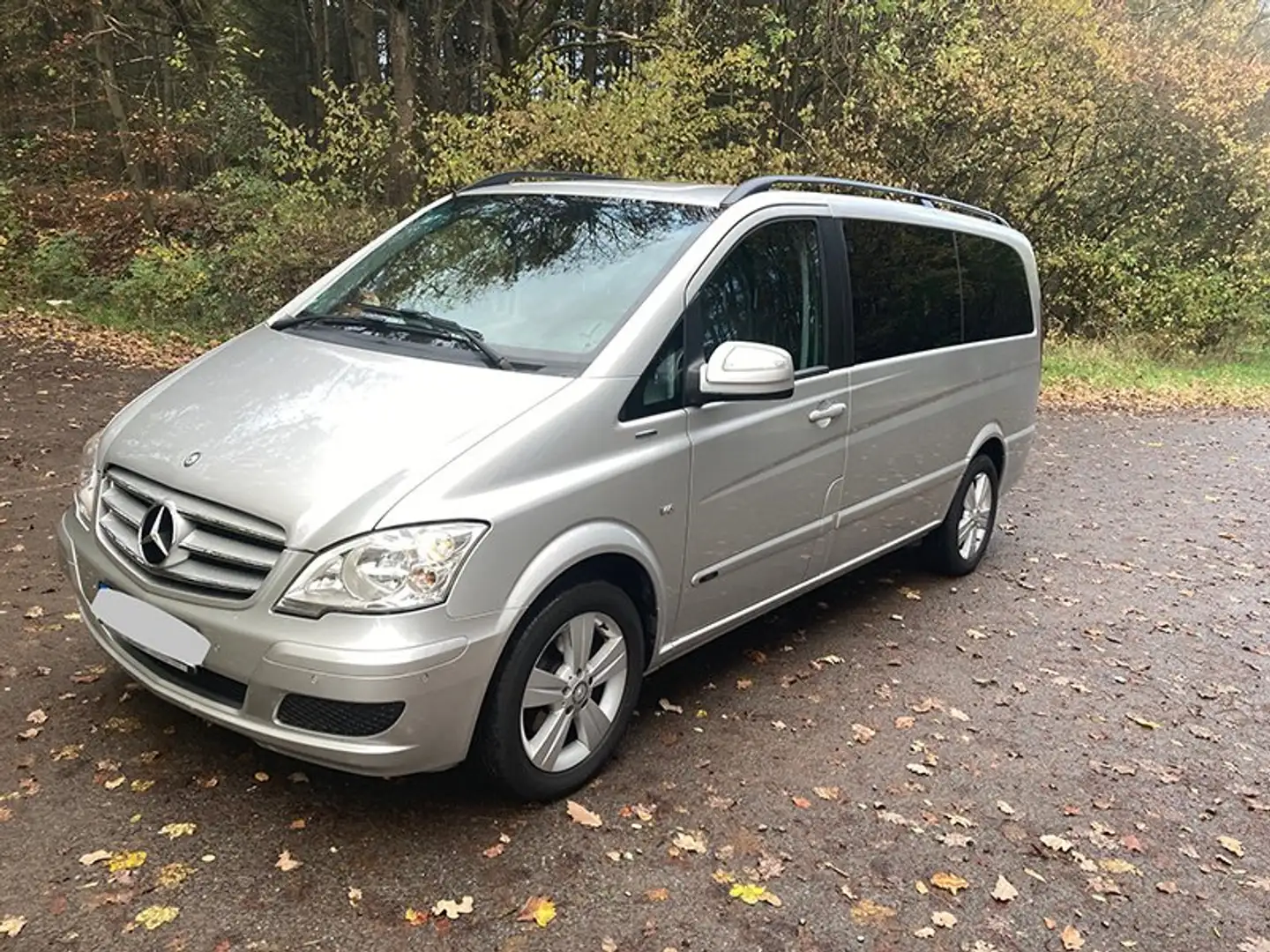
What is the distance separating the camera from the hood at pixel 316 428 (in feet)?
9.71

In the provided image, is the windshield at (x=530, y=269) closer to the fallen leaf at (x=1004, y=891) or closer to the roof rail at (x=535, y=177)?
the roof rail at (x=535, y=177)

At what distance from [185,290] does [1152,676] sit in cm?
1244

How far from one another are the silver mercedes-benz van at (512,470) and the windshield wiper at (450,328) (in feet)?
0.05

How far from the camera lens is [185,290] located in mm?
13742

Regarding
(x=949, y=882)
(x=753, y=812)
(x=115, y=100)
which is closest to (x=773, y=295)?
(x=753, y=812)

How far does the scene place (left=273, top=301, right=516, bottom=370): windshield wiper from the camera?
142 inches

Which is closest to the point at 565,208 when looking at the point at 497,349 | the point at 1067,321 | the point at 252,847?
the point at 497,349

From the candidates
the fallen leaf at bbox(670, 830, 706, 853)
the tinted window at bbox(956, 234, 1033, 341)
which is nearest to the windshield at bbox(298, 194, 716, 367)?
the fallen leaf at bbox(670, 830, 706, 853)

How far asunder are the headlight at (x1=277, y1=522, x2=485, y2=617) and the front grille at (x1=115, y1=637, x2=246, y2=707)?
0.34m

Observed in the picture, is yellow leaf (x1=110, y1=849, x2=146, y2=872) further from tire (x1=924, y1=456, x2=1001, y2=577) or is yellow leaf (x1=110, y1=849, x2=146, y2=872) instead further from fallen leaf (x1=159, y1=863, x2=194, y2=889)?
tire (x1=924, y1=456, x2=1001, y2=577)

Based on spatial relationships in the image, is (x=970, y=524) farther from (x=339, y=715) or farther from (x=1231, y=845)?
(x=339, y=715)

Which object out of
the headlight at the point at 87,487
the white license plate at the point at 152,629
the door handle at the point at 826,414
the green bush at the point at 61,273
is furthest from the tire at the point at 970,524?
the green bush at the point at 61,273

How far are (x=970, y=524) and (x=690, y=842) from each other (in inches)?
137

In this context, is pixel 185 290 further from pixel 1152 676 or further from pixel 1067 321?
pixel 1067 321
